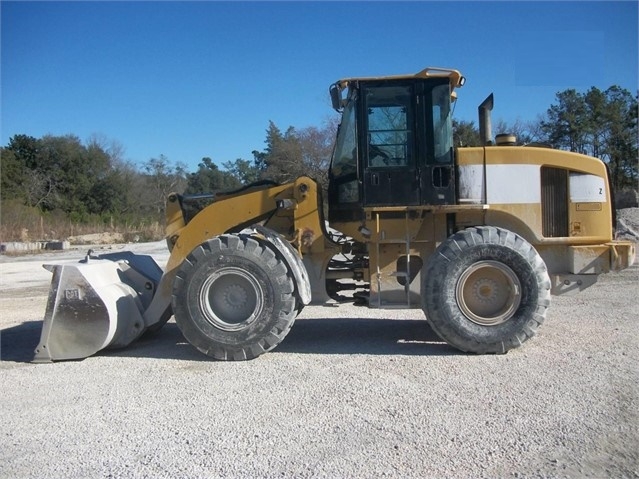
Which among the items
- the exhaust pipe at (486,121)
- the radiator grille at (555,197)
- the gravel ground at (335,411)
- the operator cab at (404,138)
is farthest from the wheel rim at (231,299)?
the radiator grille at (555,197)

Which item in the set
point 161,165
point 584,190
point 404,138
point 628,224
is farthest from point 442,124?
point 161,165

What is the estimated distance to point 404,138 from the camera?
244 inches

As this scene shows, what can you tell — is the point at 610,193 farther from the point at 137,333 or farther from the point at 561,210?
the point at 137,333

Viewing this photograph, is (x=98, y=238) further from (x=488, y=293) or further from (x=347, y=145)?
(x=488, y=293)

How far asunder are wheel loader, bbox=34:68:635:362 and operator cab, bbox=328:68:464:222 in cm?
1

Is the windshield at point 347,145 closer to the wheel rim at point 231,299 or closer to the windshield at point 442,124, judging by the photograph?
the windshield at point 442,124

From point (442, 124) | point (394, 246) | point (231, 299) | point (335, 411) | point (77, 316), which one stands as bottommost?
point (335, 411)

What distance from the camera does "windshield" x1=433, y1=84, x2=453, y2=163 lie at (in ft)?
20.1

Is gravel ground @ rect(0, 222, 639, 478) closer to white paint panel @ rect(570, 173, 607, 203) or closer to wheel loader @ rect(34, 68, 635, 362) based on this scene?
wheel loader @ rect(34, 68, 635, 362)

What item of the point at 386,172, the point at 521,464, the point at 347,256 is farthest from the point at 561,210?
the point at 521,464

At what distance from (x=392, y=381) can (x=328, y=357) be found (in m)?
1.06

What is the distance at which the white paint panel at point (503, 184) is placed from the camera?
19.9 ft

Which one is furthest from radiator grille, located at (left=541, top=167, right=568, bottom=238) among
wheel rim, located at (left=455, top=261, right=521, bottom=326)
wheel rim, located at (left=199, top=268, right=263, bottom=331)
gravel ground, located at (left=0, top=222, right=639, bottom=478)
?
wheel rim, located at (left=199, top=268, right=263, bottom=331)

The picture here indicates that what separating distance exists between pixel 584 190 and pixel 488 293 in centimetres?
159
